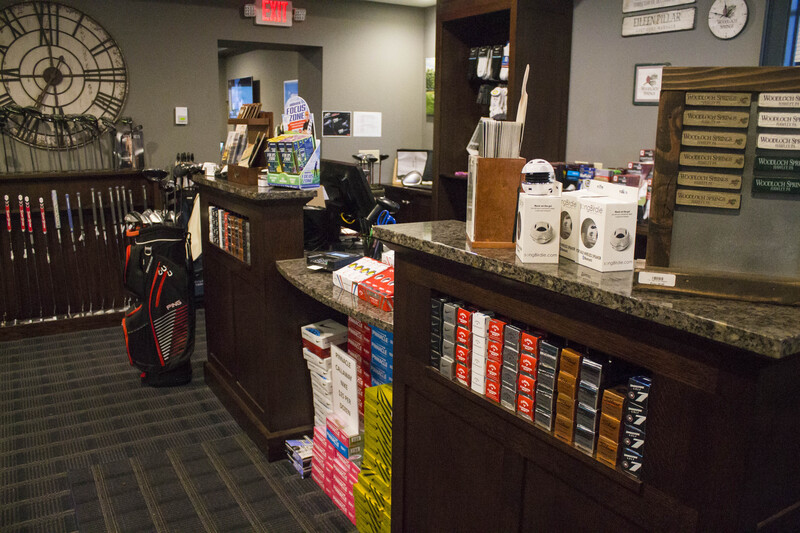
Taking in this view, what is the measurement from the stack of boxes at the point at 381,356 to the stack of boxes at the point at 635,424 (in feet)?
3.90

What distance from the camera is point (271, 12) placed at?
20.2ft

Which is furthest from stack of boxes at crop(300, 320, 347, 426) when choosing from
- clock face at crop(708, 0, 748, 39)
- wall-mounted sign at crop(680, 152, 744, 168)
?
clock face at crop(708, 0, 748, 39)

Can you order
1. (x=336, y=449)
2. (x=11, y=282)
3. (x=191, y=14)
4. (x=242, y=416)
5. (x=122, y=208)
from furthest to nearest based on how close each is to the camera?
1. (x=191, y=14)
2. (x=122, y=208)
3. (x=11, y=282)
4. (x=242, y=416)
5. (x=336, y=449)

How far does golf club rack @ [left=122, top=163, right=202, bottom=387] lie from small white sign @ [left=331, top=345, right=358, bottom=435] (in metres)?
1.41

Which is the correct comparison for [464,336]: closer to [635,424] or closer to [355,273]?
[635,424]

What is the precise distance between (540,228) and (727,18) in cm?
290

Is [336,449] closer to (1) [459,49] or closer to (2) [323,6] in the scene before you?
(1) [459,49]

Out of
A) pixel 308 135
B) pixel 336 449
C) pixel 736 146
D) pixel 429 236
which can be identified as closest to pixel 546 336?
pixel 429 236

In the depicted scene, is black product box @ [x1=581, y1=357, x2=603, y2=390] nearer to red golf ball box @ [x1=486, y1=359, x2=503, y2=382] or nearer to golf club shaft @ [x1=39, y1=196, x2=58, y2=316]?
red golf ball box @ [x1=486, y1=359, x2=503, y2=382]

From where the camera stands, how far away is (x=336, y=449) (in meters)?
2.70

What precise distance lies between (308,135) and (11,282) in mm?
3205

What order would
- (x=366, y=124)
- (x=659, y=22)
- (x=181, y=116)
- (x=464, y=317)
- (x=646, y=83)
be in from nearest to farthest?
(x=464, y=317) < (x=659, y=22) < (x=646, y=83) < (x=181, y=116) < (x=366, y=124)

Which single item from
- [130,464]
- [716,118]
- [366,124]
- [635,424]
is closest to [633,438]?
[635,424]

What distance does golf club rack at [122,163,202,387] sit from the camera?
11.9 feet
